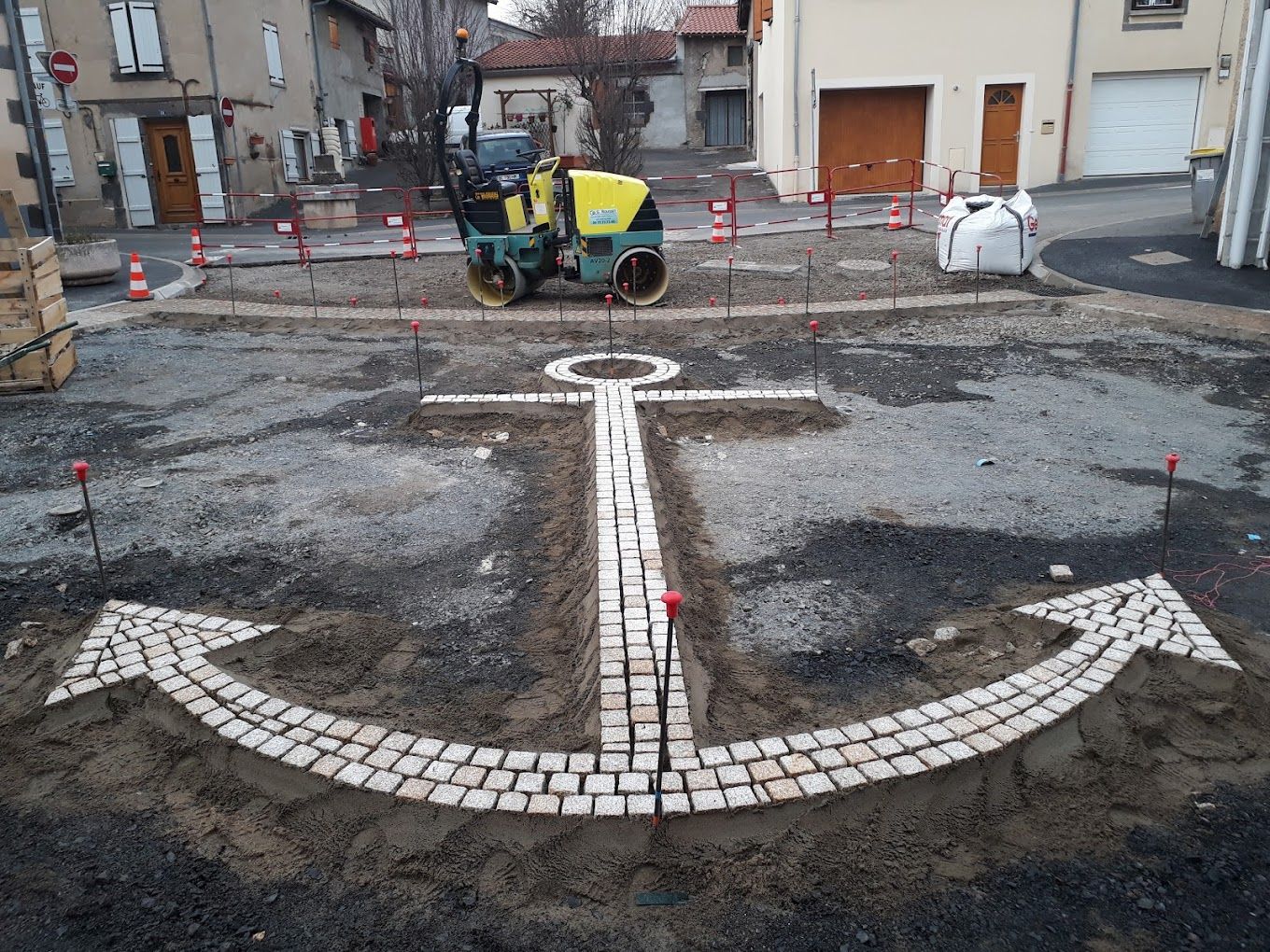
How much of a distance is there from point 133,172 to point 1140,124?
77.7ft

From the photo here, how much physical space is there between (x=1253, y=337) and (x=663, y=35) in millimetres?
33721

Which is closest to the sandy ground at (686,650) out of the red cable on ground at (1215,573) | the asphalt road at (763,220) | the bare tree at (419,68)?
the red cable on ground at (1215,573)

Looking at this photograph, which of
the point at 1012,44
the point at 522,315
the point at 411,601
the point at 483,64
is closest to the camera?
the point at 411,601

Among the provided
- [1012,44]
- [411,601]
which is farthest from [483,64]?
[411,601]

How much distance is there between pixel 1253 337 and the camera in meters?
9.81

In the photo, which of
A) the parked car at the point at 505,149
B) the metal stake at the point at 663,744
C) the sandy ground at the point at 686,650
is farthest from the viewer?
the parked car at the point at 505,149

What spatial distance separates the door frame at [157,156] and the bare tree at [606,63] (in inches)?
399

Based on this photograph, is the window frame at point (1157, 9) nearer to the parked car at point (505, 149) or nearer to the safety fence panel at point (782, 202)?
the safety fence panel at point (782, 202)

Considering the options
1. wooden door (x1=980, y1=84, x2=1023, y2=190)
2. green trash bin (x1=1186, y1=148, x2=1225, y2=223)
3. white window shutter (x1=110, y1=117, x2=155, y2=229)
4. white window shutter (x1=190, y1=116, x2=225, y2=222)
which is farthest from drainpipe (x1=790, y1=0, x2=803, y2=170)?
white window shutter (x1=110, y1=117, x2=155, y2=229)

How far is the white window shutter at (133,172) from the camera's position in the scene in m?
22.4

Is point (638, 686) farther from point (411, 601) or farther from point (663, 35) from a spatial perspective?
point (663, 35)

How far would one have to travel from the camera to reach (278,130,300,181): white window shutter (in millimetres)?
25375

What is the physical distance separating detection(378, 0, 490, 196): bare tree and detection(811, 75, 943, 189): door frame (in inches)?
406

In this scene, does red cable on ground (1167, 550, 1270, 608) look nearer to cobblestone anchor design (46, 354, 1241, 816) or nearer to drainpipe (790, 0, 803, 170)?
cobblestone anchor design (46, 354, 1241, 816)
